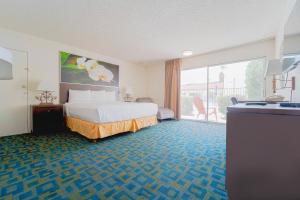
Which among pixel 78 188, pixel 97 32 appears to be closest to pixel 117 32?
pixel 97 32

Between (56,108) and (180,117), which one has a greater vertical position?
(56,108)

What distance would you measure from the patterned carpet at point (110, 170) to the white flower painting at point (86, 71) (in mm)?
2094

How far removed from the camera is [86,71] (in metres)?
4.23

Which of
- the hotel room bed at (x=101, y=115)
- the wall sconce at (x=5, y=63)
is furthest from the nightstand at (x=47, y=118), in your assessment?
the wall sconce at (x=5, y=63)

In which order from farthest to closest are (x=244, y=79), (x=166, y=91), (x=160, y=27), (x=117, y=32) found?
1. (x=166, y=91)
2. (x=244, y=79)
3. (x=117, y=32)
4. (x=160, y=27)

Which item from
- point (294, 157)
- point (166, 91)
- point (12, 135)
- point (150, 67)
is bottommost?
point (12, 135)

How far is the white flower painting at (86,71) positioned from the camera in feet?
12.5

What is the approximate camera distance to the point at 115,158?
6.26ft

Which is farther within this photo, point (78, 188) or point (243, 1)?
point (243, 1)

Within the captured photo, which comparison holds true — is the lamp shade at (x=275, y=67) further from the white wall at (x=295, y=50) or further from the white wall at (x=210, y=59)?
the white wall at (x=210, y=59)

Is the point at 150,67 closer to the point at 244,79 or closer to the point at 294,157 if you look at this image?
the point at 244,79

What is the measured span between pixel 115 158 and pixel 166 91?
408 cm

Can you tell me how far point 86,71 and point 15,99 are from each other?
6.00 feet

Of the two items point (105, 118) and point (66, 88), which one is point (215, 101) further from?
point (66, 88)
